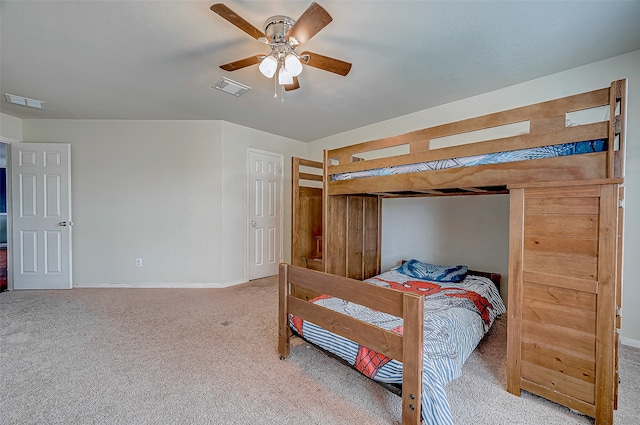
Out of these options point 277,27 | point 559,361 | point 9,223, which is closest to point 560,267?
point 559,361

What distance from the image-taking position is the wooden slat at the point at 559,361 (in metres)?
1.41

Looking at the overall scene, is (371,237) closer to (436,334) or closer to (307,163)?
(307,163)

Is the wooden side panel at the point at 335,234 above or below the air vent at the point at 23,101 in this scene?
below

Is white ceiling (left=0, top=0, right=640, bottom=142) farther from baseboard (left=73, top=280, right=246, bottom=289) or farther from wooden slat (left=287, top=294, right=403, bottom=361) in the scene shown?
baseboard (left=73, top=280, right=246, bottom=289)

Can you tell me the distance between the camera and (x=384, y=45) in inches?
82.1

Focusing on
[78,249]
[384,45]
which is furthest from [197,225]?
[384,45]

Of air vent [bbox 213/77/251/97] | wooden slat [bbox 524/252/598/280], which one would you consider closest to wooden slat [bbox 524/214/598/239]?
wooden slat [bbox 524/252/598/280]

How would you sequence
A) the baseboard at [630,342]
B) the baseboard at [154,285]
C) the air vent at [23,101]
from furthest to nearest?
the baseboard at [154,285] → the air vent at [23,101] → the baseboard at [630,342]

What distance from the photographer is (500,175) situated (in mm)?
1695

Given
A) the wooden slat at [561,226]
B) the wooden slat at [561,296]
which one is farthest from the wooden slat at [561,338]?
the wooden slat at [561,226]

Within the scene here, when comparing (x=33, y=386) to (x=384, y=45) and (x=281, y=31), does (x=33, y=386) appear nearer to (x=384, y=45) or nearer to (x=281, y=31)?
(x=281, y=31)

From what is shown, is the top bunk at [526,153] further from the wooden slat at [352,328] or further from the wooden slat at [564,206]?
the wooden slat at [352,328]

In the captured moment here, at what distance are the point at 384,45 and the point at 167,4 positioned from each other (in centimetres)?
149

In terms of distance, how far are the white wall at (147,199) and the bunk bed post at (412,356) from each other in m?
3.15
